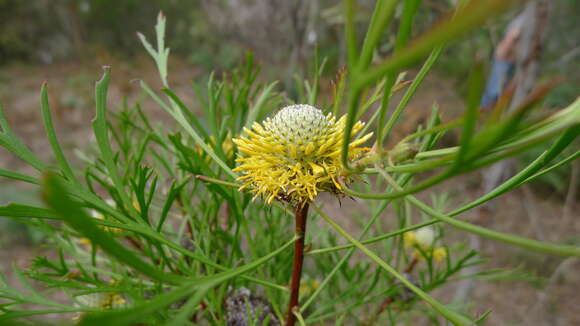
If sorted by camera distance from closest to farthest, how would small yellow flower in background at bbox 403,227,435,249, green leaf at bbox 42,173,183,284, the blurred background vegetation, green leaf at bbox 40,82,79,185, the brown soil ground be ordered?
green leaf at bbox 42,173,183,284
green leaf at bbox 40,82,79,185
small yellow flower in background at bbox 403,227,435,249
the brown soil ground
the blurred background vegetation

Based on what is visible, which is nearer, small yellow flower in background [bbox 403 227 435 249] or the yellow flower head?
the yellow flower head

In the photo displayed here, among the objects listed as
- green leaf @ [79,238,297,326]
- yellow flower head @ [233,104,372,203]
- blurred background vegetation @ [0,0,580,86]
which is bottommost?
green leaf @ [79,238,297,326]

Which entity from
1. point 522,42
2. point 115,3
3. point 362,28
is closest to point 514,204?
point 522,42

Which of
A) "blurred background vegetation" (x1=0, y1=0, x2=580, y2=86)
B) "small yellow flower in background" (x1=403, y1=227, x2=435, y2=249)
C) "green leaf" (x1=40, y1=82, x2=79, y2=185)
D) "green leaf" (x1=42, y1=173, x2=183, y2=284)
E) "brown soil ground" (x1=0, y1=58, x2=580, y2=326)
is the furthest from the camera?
"blurred background vegetation" (x1=0, y1=0, x2=580, y2=86)

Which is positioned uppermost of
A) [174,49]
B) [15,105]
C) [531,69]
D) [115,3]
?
[115,3]

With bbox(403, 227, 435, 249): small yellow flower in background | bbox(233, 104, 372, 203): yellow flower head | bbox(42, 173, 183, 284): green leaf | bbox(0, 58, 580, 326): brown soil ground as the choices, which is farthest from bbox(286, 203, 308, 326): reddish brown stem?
bbox(403, 227, 435, 249): small yellow flower in background

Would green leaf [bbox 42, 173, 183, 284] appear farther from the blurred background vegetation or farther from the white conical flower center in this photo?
the blurred background vegetation

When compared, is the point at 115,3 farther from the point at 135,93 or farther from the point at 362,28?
the point at 362,28
